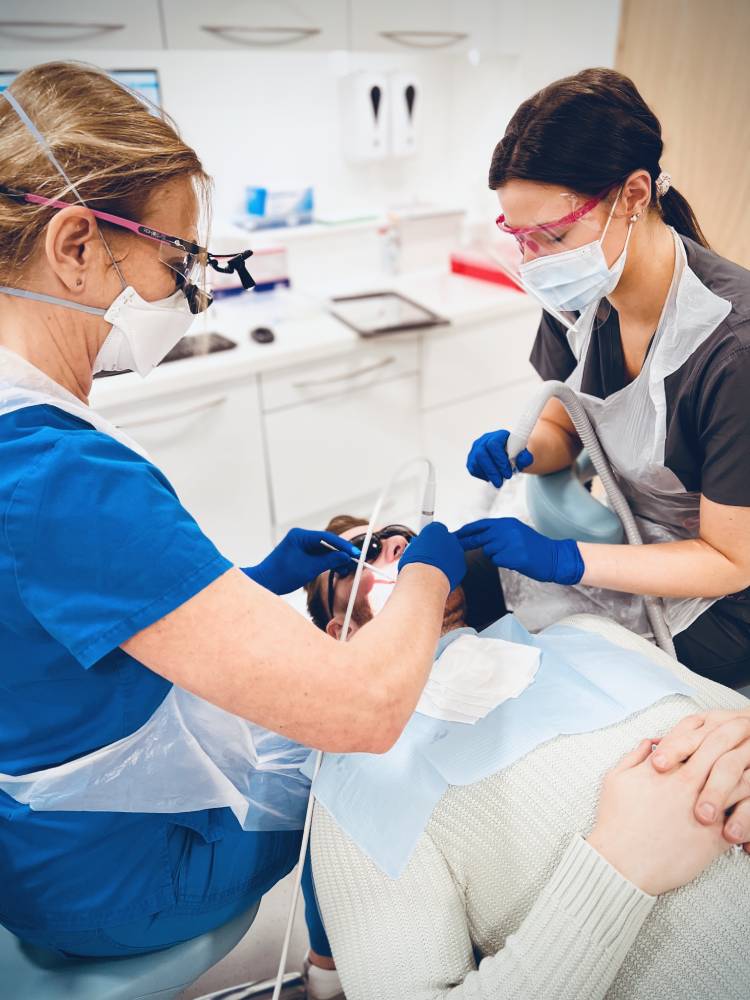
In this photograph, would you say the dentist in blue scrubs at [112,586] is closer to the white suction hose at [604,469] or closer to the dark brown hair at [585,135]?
the white suction hose at [604,469]

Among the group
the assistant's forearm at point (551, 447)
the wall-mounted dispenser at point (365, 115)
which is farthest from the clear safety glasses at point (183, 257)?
the wall-mounted dispenser at point (365, 115)

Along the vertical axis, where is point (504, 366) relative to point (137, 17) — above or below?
below

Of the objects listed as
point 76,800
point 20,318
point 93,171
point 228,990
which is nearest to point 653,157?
point 93,171

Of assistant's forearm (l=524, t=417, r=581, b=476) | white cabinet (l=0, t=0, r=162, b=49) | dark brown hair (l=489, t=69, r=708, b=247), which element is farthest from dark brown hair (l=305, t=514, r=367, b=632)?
white cabinet (l=0, t=0, r=162, b=49)

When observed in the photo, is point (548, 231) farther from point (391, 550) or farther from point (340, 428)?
point (340, 428)

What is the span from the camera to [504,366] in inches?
110

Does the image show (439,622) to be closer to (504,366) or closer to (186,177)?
(186,177)

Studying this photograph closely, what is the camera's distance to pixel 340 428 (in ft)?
8.36

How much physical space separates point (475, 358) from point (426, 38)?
3.66ft

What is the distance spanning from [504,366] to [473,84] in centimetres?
126

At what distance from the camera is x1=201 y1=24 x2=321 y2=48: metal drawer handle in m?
2.17

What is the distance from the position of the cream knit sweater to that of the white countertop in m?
1.42

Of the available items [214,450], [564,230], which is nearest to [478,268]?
[214,450]

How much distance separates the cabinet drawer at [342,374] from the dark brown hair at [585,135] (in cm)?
133
